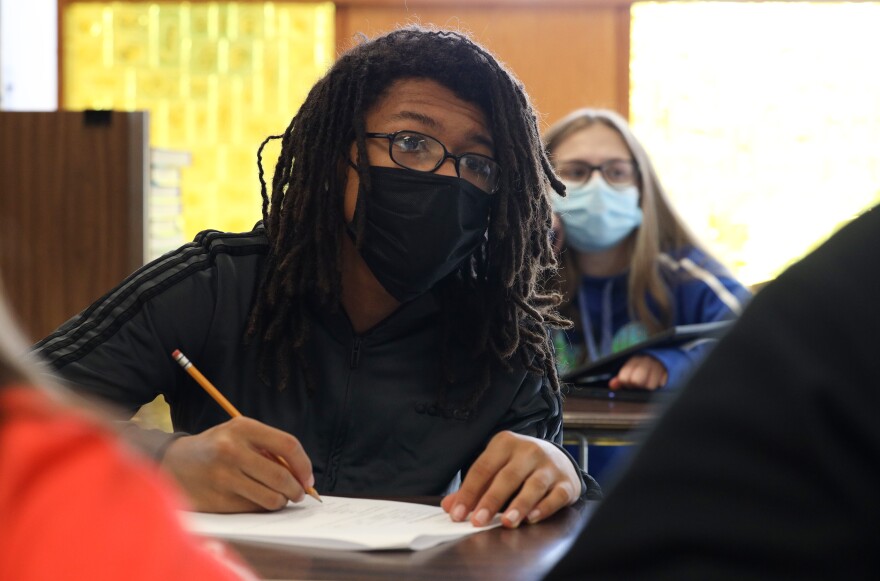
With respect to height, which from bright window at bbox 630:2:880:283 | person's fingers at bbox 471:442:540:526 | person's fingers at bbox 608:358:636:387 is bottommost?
person's fingers at bbox 608:358:636:387

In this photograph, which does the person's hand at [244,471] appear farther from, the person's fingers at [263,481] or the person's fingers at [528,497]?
the person's fingers at [528,497]

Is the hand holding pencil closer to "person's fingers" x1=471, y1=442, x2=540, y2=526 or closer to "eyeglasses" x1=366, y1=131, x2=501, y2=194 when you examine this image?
"person's fingers" x1=471, y1=442, x2=540, y2=526

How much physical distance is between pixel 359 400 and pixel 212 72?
164 inches

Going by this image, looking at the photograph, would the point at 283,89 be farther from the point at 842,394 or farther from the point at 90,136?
the point at 842,394

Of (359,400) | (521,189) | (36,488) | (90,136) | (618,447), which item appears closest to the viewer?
(36,488)

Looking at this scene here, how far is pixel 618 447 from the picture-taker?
249cm

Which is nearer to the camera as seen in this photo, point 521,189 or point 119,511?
point 119,511

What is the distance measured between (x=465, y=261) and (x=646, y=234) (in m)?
1.86

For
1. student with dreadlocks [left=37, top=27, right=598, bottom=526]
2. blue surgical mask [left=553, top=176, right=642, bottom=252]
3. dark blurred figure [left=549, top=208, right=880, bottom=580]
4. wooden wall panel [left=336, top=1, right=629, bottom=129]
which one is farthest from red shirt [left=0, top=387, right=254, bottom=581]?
wooden wall panel [left=336, top=1, right=629, bottom=129]

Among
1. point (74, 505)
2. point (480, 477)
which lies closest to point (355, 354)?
point (480, 477)

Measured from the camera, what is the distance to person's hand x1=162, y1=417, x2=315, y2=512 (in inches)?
49.6

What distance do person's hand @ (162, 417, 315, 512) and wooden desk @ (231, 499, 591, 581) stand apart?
0.13m

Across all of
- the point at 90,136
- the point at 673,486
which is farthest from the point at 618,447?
the point at 673,486

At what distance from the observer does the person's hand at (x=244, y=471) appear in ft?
4.13
